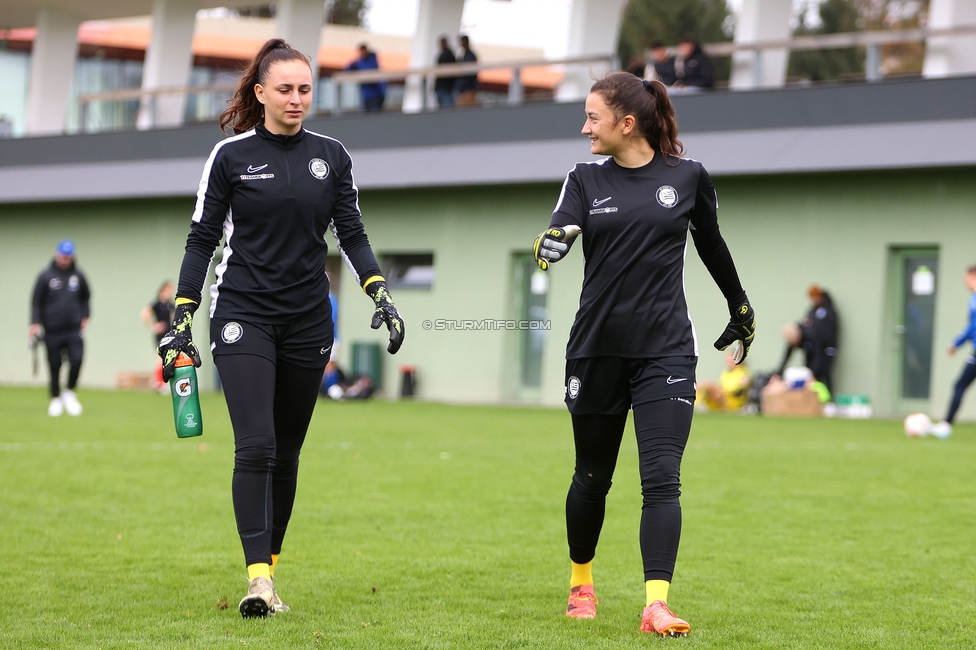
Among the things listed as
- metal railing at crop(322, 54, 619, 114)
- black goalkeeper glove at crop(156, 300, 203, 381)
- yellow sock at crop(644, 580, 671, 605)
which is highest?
metal railing at crop(322, 54, 619, 114)

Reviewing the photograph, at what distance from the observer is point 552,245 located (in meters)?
4.62

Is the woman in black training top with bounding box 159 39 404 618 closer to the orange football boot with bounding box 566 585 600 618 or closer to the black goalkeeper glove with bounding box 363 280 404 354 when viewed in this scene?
the black goalkeeper glove with bounding box 363 280 404 354

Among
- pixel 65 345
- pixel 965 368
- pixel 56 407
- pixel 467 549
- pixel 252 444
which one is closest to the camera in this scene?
pixel 252 444

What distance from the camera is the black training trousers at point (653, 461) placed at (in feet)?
15.6

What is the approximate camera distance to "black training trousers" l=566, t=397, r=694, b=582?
15.6 feet

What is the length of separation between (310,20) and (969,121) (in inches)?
549

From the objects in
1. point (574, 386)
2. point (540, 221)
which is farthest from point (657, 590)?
point (540, 221)

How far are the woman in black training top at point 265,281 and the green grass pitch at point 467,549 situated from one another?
55cm

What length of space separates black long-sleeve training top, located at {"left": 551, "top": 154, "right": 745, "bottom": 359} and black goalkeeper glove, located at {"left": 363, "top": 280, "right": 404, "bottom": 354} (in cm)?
69

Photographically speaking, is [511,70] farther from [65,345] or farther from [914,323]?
[65,345]

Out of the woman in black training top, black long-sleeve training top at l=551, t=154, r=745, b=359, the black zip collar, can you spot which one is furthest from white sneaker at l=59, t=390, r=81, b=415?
black long-sleeve training top at l=551, t=154, r=745, b=359

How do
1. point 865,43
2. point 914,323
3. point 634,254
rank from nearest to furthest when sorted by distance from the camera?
point 634,254
point 865,43
point 914,323

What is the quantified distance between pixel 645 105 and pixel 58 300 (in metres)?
13.0

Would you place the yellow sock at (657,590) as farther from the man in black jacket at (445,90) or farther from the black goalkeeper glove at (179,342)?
the man in black jacket at (445,90)
